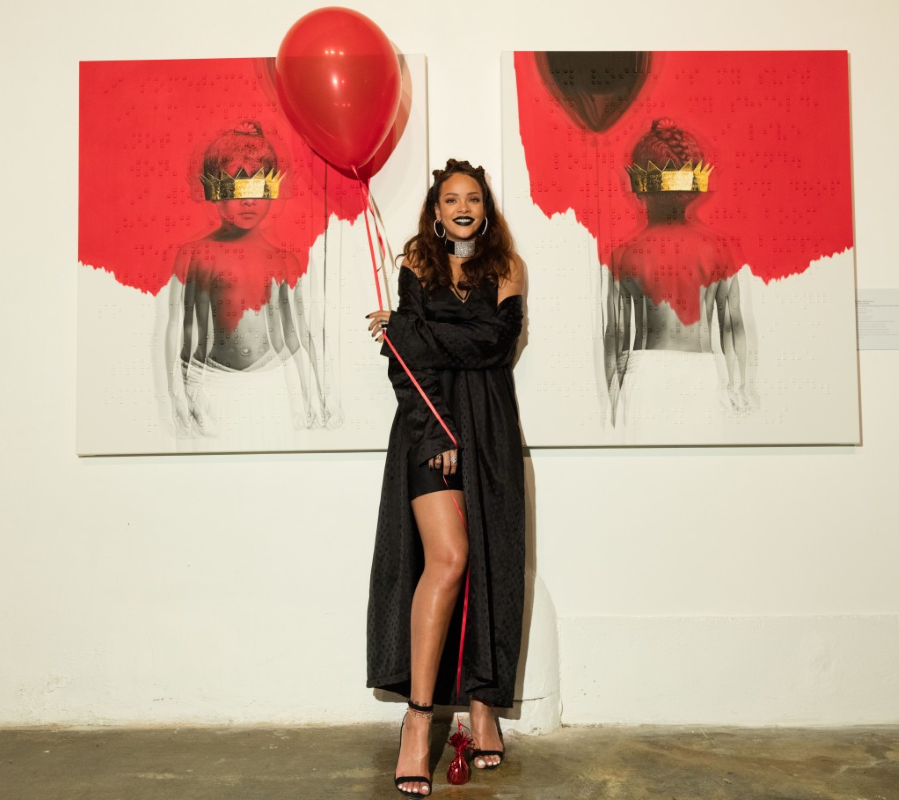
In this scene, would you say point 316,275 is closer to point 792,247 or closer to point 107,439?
point 107,439

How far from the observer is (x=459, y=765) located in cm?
219

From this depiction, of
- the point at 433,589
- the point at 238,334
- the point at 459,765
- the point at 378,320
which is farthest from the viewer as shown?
the point at 238,334

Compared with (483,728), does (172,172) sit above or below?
above

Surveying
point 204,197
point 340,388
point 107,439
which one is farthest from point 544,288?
point 107,439

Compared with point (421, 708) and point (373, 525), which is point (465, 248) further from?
point (421, 708)

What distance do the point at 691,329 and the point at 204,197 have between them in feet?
5.33

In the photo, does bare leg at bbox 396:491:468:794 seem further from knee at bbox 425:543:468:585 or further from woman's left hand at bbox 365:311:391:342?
woman's left hand at bbox 365:311:391:342

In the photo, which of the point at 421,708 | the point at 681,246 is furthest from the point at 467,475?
the point at 681,246

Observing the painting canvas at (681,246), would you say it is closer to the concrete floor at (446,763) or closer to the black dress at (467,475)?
the black dress at (467,475)

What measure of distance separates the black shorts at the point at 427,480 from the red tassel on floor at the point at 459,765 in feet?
2.21

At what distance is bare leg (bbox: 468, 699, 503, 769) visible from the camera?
7.68ft

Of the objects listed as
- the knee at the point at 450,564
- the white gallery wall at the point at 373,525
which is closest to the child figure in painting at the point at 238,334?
the white gallery wall at the point at 373,525

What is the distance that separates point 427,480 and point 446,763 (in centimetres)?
80

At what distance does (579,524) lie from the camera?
2.66 m
